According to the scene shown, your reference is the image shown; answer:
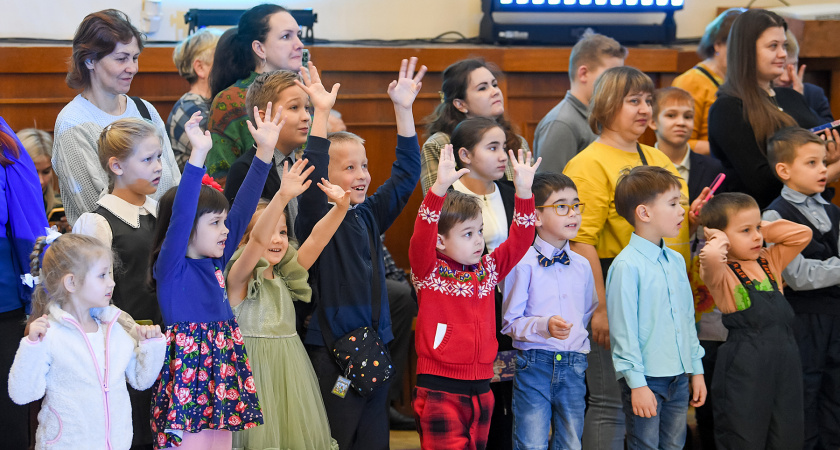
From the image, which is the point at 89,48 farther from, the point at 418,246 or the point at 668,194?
the point at 668,194

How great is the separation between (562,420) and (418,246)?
2.48 feet

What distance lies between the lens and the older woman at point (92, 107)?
271 cm

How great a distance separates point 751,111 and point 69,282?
8.77 feet

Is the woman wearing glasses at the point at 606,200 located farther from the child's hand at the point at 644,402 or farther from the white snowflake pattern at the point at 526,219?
the white snowflake pattern at the point at 526,219

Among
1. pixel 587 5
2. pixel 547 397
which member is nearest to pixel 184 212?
pixel 547 397

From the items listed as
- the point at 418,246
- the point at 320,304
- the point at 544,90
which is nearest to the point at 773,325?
the point at 418,246

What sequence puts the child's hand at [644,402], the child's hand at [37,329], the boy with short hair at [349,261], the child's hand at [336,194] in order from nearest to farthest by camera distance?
the child's hand at [37,329], the child's hand at [336,194], the boy with short hair at [349,261], the child's hand at [644,402]

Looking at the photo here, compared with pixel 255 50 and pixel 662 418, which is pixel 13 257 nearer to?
pixel 255 50

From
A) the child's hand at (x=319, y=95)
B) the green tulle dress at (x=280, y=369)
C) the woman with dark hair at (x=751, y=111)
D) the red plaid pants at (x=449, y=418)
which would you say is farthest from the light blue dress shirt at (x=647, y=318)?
the child's hand at (x=319, y=95)

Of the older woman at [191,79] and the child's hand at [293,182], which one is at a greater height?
the older woman at [191,79]

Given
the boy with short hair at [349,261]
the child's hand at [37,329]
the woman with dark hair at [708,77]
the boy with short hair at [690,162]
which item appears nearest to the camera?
the child's hand at [37,329]

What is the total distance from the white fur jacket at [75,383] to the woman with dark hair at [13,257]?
420 mm

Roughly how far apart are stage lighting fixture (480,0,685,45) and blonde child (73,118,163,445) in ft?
9.48

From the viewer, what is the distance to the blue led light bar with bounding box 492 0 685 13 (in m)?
5.04
